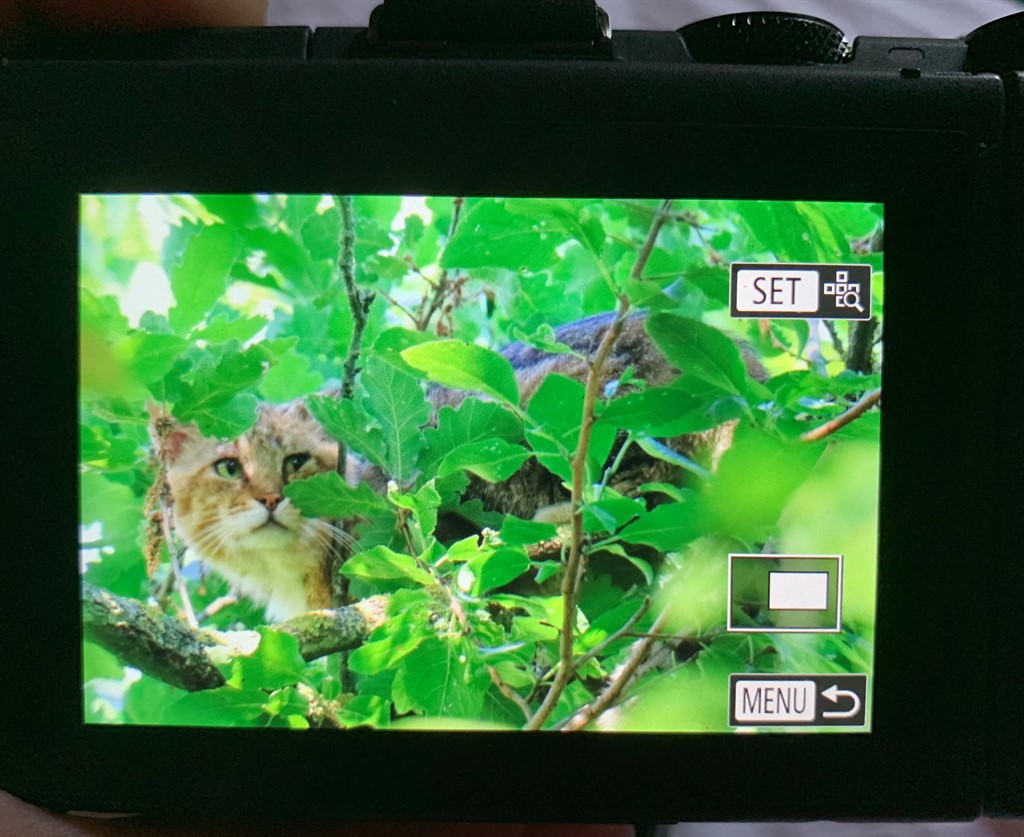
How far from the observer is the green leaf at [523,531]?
0.45 m

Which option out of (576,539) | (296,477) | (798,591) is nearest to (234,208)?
(296,477)

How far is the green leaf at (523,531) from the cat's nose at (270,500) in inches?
4.8

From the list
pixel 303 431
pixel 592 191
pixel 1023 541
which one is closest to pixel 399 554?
pixel 303 431

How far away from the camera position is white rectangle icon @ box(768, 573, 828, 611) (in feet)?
1.50

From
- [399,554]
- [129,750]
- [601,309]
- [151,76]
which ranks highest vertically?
[151,76]

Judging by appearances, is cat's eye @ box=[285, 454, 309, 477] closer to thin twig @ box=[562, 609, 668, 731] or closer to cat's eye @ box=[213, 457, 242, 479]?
cat's eye @ box=[213, 457, 242, 479]

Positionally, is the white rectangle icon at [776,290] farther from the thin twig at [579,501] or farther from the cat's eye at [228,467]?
the cat's eye at [228,467]

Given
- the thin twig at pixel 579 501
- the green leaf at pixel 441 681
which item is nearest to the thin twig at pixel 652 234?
the thin twig at pixel 579 501

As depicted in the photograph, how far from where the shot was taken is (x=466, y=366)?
44 centimetres

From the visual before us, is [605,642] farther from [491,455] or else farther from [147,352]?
[147,352]

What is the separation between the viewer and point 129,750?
47 centimetres

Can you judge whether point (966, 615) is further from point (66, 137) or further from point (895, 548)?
point (66, 137)

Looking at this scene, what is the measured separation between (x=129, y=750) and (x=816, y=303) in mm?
422

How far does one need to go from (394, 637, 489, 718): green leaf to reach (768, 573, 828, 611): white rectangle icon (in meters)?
0.16
